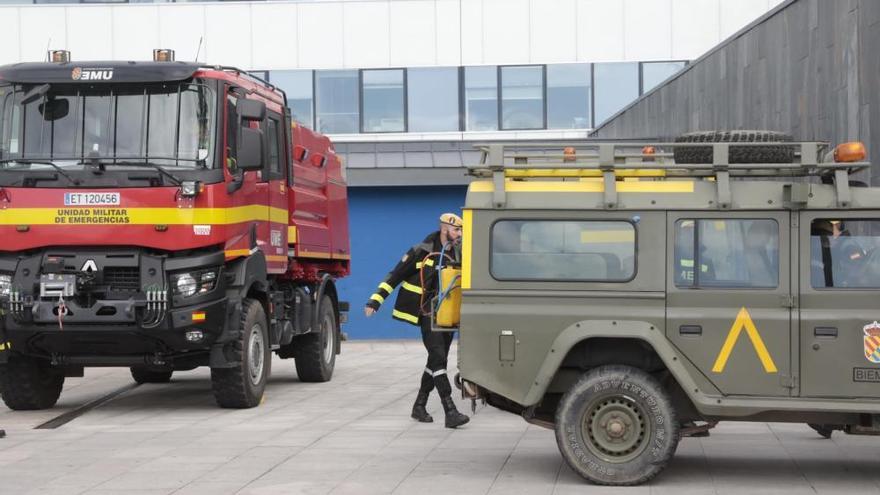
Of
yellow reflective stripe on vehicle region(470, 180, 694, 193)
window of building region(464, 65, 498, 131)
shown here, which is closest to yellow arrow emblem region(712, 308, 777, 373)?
yellow reflective stripe on vehicle region(470, 180, 694, 193)

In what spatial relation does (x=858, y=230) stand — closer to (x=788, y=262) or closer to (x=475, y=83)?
(x=788, y=262)

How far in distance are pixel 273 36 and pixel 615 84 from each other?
24.9ft

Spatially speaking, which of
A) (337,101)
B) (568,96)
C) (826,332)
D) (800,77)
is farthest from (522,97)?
(826,332)

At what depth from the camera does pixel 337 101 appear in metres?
30.6

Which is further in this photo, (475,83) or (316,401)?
(475,83)

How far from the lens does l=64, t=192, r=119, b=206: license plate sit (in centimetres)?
1275

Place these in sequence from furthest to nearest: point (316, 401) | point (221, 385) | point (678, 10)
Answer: point (678, 10) → point (316, 401) → point (221, 385)

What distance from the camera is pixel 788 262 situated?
9.00 meters

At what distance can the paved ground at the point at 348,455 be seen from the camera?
29.9ft

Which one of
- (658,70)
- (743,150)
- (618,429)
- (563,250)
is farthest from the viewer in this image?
(658,70)

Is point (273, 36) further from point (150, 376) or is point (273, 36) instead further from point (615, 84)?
point (150, 376)

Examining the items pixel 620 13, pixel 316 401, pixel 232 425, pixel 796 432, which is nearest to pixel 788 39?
pixel 796 432

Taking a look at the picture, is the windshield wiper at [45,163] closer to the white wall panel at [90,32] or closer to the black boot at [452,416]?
the black boot at [452,416]

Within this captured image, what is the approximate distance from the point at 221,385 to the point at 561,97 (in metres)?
17.9
